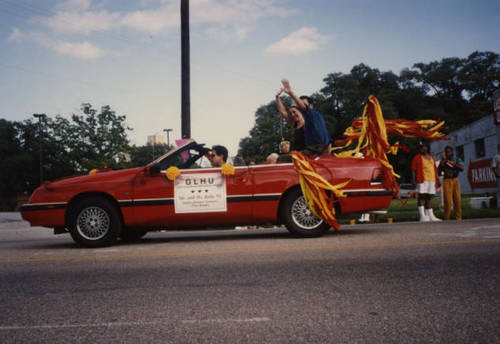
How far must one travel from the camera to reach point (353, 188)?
6.63m

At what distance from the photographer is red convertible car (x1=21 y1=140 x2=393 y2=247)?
21.6 feet

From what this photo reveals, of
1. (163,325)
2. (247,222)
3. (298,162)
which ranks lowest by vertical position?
(163,325)

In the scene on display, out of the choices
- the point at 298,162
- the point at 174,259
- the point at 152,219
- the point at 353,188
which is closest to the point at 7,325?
the point at 174,259

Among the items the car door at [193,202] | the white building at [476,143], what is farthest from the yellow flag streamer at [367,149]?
the white building at [476,143]

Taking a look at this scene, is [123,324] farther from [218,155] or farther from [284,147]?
[284,147]

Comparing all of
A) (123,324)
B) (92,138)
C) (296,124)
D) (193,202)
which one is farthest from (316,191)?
(92,138)

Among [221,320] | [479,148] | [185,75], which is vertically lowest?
[221,320]

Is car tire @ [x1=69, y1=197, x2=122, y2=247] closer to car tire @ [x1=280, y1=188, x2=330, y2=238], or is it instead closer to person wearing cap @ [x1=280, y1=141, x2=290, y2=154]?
car tire @ [x1=280, y1=188, x2=330, y2=238]

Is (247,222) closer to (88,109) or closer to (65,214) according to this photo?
(65,214)

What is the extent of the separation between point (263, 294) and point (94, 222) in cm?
398

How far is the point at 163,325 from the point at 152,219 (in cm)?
393

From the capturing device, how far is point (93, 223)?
6.61 meters

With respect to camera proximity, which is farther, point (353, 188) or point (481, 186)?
point (481, 186)

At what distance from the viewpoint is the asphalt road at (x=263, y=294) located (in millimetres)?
2631
